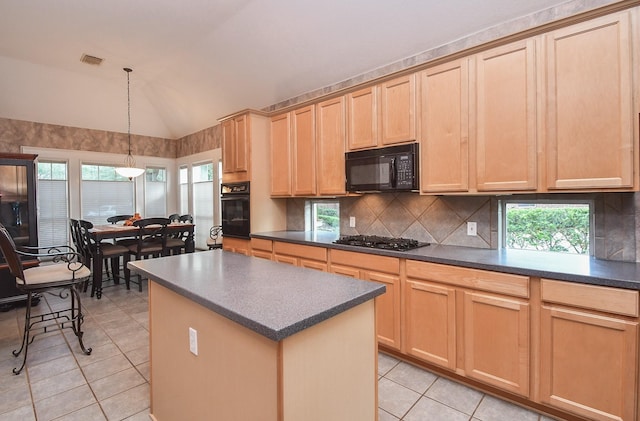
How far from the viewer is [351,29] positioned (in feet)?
9.60

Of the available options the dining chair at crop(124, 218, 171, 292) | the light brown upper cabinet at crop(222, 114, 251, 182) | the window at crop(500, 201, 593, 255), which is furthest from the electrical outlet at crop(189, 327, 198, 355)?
the dining chair at crop(124, 218, 171, 292)

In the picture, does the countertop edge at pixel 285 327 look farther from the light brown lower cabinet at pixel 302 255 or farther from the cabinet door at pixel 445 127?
the light brown lower cabinet at pixel 302 255

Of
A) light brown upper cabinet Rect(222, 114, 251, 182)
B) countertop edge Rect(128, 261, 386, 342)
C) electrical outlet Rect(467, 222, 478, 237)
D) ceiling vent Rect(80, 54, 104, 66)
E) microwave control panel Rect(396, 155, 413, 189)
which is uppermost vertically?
ceiling vent Rect(80, 54, 104, 66)

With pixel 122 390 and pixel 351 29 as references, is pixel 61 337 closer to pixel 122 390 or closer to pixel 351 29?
pixel 122 390

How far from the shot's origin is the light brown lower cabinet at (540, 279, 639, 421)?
1.55 metres

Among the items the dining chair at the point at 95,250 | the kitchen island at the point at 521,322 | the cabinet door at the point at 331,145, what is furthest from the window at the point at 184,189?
the kitchen island at the point at 521,322

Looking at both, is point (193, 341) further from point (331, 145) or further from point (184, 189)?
point (184, 189)

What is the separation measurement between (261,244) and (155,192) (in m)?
4.40

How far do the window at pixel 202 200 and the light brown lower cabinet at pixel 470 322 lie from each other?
4748 millimetres

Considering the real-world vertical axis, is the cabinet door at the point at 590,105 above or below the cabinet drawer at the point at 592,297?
above

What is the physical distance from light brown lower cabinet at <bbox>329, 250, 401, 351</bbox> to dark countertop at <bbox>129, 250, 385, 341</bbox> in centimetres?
94

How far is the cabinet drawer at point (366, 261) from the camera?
2412 millimetres

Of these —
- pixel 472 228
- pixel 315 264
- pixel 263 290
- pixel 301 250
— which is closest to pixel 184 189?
pixel 301 250

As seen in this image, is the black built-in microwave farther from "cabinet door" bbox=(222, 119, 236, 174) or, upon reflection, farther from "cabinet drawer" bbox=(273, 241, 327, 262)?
"cabinet door" bbox=(222, 119, 236, 174)
